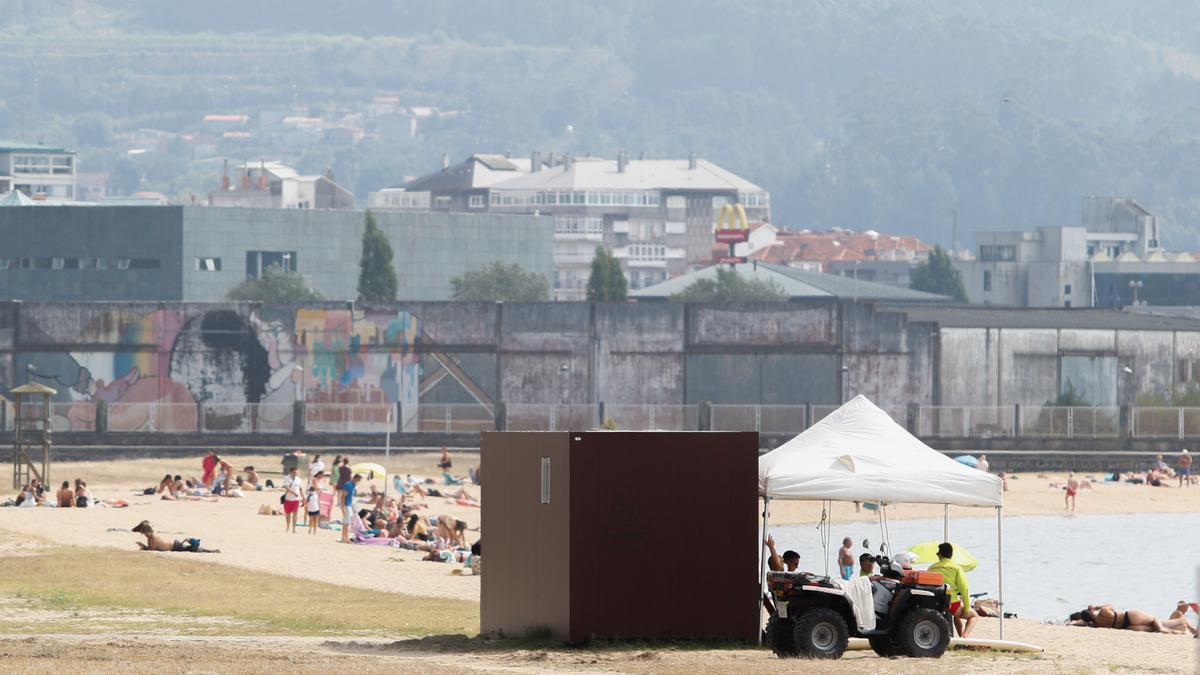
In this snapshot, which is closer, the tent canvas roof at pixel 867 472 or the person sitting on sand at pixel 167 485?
the tent canvas roof at pixel 867 472

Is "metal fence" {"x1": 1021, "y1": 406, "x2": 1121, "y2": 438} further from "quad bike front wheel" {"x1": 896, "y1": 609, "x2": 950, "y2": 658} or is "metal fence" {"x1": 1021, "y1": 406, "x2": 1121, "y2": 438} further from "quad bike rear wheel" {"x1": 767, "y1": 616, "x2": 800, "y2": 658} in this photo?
"quad bike rear wheel" {"x1": 767, "y1": 616, "x2": 800, "y2": 658}

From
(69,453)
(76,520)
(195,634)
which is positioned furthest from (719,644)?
(69,453)

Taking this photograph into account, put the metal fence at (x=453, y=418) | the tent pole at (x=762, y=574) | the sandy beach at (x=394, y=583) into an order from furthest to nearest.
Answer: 1. the metal fence at (x=453, y=418)
2. the tent pole at (x=762, y=574)
3. the sandy beach at (x=394, y=583)

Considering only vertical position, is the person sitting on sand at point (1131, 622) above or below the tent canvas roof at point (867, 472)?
below

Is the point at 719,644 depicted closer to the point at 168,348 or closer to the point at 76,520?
the point at 76,520

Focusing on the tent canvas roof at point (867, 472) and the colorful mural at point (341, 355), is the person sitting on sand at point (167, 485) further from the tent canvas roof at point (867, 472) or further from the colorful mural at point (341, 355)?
the tent canvas roof at point (867, 472)

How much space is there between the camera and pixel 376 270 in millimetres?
123812

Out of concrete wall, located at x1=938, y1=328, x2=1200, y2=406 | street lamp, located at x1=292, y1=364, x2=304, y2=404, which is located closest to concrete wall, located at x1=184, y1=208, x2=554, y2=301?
street lamp, located at x1=292, y1=364, x2=304, y2=404

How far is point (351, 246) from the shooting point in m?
143

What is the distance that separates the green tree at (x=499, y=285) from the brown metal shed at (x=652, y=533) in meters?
116

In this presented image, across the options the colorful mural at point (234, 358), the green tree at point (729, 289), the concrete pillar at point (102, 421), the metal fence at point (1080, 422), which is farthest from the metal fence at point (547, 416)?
the green tree at point (729, 289)

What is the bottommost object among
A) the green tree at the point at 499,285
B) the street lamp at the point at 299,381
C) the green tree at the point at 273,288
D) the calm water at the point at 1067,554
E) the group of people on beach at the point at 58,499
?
the calm water at the point at 1067,554

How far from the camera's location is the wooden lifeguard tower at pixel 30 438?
58.5 m

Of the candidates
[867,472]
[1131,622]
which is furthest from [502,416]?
[867,472]
